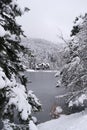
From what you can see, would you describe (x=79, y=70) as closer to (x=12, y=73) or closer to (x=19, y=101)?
(x=12, y=73)

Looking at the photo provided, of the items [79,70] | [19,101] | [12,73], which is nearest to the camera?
[19,101]

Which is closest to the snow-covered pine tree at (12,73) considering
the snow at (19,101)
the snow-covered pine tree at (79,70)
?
the snow at (19,101)

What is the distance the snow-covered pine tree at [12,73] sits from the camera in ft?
19.0

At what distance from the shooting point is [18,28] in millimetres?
7156

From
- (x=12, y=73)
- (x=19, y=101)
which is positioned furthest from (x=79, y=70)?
(x=19, y=101)

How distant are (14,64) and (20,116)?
1782 mm

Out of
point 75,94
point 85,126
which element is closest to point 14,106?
point 85,126

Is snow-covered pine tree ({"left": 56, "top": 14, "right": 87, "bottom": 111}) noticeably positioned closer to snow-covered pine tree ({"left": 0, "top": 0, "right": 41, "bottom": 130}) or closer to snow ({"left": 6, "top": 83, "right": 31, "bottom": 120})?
snow-covered pine tree ({"left": 0, "top": 0, "right": 41, "bottom": 130})

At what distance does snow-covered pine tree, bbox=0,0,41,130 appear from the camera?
19.0 ft

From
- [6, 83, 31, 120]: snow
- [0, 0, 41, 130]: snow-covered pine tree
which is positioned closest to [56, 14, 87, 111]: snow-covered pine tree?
[0, 0, 41, 130]: snow-covered pine tree

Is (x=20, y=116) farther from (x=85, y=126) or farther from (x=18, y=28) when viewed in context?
(x=85, y=126)

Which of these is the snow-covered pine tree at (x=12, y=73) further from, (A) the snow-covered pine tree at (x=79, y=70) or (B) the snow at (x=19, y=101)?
(A) the snow-covered pine tree at (x=79, y=70)

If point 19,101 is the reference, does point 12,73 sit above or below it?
above

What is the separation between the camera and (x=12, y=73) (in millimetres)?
6898
